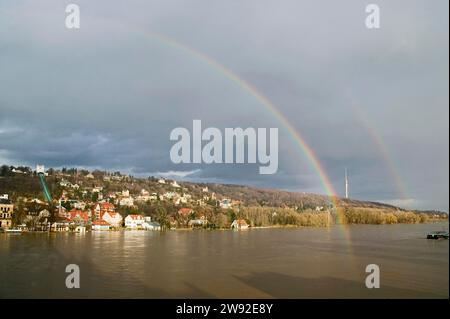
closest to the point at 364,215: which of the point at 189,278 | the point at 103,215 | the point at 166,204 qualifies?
the point at 166,204

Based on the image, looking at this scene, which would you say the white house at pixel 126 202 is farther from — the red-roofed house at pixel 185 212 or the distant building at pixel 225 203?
the distant building at pixel 225 203

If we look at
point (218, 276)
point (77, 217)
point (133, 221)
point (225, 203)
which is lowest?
point (133, 221)

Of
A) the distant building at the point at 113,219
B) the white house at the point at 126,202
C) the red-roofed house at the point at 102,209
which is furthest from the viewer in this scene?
the white house at the point at 126,202

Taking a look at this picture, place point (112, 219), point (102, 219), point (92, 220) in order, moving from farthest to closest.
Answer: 1. point (112, 219)
2. point (102, 219)
3. point (92, 220)

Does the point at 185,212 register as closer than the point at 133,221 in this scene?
No

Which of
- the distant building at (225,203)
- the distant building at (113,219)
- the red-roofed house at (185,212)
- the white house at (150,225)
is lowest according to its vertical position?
the white house at (150,225)

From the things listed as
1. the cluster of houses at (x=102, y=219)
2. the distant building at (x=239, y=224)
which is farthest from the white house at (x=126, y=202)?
the distant building at (x=239, y=224)

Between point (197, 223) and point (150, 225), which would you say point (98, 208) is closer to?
point (150, 225)

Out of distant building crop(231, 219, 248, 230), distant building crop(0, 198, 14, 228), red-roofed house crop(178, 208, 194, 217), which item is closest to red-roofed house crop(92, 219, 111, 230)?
distant building crop(0, 198, 14, 228)

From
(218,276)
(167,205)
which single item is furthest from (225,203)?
(218,276)

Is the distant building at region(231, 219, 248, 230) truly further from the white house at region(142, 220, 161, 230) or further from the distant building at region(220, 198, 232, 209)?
the distant building at region(220, 198, 232, 209)
